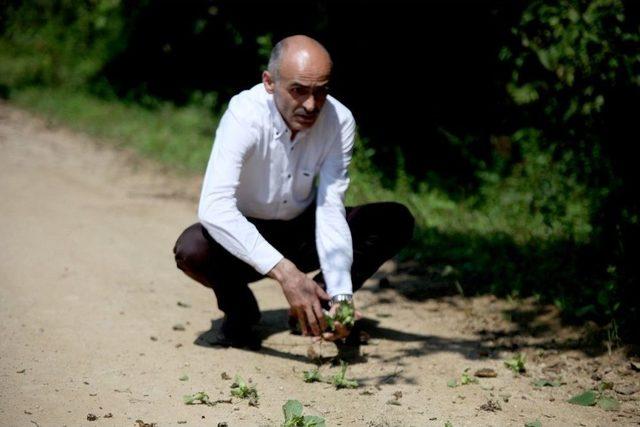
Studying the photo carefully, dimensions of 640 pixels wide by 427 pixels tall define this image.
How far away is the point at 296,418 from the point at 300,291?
0.60m

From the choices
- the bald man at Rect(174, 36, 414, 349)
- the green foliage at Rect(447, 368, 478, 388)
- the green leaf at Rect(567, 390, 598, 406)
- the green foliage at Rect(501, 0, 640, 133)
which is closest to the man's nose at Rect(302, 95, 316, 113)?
the bald man at Rect(174, 36, 414, 349)

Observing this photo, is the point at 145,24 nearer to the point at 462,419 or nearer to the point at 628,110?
the point at 628,110

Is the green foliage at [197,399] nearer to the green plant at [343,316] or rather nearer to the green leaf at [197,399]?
the green leaf at [197,399]

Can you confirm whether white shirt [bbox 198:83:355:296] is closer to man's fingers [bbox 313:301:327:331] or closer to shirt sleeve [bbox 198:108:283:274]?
shirt sleeve [bbox 198:108:283:274]

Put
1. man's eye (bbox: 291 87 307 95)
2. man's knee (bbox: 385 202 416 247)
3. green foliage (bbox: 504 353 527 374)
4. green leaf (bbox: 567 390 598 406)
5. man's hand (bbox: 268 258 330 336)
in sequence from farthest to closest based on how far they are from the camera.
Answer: man's knee (bbox: 385 202 416 247)
green foliage (bbox: 504 353 527 374)
man's eye (bbox: 291 87 307 95)
green leaf (bbox: 567 390 598 406)
man's hand (bbox: 268 258 330 336)

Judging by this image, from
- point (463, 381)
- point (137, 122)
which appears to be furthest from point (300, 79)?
point (137, 122)

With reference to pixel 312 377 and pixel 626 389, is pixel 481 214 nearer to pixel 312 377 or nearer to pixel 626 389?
pixel 626 389

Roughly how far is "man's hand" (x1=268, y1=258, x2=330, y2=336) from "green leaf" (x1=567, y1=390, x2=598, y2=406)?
1.25m

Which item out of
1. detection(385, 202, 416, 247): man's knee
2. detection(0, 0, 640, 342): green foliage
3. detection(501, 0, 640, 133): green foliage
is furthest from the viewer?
detection(501, 0, 640, 133): green foliage

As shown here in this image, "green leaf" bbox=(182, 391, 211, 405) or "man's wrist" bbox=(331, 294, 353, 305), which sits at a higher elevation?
"man's wrist" bbox=(331, 294, 353, 305)

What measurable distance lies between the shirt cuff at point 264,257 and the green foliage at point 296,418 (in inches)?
24.7

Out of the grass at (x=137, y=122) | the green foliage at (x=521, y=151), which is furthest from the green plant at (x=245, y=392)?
the grass at (x=137, y=122)

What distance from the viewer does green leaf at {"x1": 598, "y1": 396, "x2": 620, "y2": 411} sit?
3.77m

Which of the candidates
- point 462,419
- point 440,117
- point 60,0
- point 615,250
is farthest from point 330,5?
point 60,0
